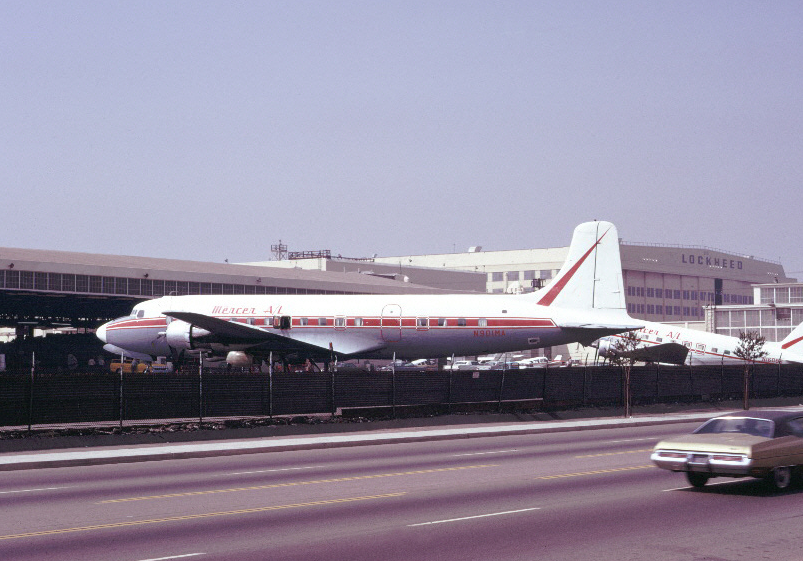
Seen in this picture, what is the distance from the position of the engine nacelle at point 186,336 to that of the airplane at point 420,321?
0.16 feet

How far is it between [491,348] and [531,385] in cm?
693

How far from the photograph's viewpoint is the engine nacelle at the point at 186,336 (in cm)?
5044

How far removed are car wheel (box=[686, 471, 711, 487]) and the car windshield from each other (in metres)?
0.94

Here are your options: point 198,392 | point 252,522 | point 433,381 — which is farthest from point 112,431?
point 252,522

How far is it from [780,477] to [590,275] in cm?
3306

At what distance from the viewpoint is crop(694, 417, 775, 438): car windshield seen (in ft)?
59.3

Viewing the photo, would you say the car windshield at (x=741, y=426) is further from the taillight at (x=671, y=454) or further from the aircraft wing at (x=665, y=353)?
the aircraft wing at (x=665, y=353)

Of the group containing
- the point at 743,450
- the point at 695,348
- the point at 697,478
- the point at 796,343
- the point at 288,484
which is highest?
the point at 796,343

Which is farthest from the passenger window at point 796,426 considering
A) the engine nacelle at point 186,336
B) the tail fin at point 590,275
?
the engine nacelle at point 186,336

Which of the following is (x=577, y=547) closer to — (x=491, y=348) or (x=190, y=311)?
(x=491, y=348)

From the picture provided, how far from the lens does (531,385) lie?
43031 mm

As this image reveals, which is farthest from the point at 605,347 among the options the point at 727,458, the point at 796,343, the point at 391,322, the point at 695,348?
the point at 727,458

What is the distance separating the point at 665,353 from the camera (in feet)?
204

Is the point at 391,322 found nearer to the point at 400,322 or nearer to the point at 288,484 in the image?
the point at 400,322
